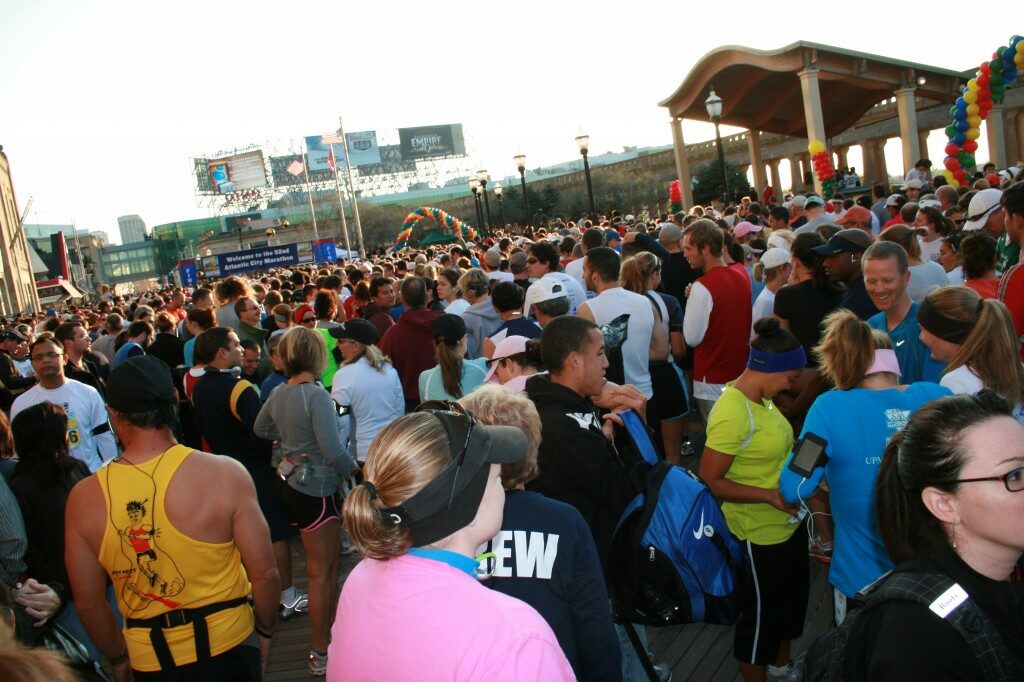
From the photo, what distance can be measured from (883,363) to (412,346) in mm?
4532

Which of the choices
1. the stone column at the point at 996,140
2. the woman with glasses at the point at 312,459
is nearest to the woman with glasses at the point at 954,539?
the woman with glasses at the point at 312,459

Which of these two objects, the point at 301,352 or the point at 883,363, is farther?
the point at 301,352

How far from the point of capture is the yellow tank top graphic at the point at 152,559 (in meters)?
2.95

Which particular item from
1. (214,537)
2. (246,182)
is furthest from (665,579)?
(246,182)

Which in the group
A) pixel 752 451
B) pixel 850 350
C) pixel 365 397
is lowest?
pixel 752 451

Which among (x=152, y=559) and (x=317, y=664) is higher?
(x=152, y=559)

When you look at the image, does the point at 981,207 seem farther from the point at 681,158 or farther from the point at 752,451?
the point at 681,158

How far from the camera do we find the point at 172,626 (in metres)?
3.01

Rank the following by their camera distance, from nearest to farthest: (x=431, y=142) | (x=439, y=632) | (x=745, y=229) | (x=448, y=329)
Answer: (x=439, y=632) < (x=448, y=329) < (x=745, y=229) < (x=431, y=142)

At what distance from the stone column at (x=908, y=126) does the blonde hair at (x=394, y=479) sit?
2282cm

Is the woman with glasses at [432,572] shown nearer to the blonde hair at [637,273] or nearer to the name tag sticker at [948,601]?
the name tag sticker at [948,601]

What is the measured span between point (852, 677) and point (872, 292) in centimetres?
323

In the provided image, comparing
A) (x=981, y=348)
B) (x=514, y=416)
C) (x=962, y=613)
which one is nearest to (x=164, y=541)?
(x=514, y=416)

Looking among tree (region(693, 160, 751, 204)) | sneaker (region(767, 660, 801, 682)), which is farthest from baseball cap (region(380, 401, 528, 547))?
tree (region(693, 160, 751, 204))
